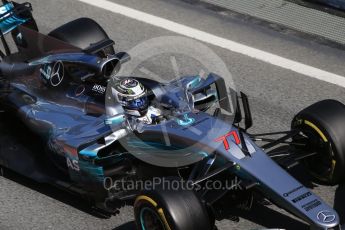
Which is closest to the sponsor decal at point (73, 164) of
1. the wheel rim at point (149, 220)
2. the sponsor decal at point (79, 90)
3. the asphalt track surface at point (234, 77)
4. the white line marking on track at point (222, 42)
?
the asphalt track surface at point (234, 77)

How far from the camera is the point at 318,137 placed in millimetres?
6613

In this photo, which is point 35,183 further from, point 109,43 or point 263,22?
point 263,22

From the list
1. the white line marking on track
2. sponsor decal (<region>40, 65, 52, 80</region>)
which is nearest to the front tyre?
sponsor decal (<region>40, 65, 52, 80</region>)

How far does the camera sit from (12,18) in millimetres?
8086

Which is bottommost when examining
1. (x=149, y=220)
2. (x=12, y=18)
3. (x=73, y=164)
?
(x=149, y=220)

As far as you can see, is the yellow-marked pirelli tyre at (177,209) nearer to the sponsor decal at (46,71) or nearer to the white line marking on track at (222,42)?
the sponsor decal at (46,71)

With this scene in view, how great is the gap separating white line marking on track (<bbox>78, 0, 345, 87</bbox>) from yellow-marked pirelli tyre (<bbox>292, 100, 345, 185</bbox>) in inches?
91.9

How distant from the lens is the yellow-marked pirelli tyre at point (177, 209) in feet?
18.5

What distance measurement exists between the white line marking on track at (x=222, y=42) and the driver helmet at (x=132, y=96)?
3.24 m

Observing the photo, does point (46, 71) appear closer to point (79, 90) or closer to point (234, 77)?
point (79, 90)

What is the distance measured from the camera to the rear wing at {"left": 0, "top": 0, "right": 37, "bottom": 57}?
8.04 meters

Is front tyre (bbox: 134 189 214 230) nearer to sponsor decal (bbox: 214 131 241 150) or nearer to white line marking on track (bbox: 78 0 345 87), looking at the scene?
sponsor decal (bbox: 214 131 241 150)

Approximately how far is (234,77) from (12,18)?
2713 mm

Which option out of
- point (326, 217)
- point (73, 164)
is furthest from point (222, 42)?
point (326, 217)
